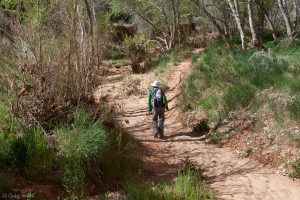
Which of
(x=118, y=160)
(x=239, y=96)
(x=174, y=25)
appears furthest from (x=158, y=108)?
(x=174, y=25)

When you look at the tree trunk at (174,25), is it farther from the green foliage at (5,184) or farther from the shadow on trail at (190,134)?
the green foliage at (5,184)

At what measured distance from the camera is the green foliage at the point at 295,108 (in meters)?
7.91

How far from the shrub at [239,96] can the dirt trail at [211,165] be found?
1.17 metres

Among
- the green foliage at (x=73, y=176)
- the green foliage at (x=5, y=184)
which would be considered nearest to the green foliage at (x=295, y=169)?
the green foliage at (x=73, y=176)

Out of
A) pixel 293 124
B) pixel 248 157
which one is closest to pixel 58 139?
pixel 248 157

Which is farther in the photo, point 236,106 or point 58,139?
point 236,106

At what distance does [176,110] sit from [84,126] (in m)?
6.01

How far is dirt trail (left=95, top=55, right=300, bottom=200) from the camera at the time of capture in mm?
6438

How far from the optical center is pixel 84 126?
6531 mm

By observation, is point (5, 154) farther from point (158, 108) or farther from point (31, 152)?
point (158, 108)

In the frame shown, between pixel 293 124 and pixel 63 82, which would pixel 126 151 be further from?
pixel 293 124

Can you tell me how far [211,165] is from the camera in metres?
7.77

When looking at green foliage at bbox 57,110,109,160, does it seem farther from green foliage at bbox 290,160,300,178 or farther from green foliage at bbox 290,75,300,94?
green foliage at bbox 290,75,300,94

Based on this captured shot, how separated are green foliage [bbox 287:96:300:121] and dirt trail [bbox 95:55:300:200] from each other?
124 centimetres
